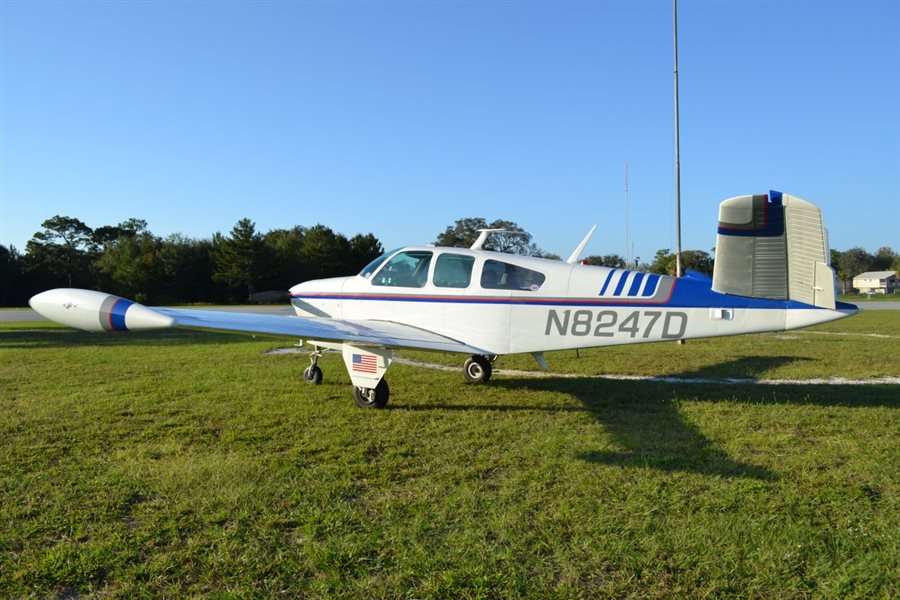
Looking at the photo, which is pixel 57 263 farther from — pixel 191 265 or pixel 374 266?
pixel 374 266

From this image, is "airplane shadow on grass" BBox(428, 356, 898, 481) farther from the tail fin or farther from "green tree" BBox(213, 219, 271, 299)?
"green tree" BBox(213, 219, 271, 299)

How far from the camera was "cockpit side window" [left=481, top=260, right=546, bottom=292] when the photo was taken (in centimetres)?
738

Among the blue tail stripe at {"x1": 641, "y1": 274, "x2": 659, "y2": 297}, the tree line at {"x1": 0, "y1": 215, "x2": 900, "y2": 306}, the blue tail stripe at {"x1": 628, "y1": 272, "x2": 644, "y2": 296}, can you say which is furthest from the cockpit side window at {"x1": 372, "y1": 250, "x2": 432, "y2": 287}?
the tree line at {"x1": 0, "y1": 215, "x2": 900, "y2": 306}

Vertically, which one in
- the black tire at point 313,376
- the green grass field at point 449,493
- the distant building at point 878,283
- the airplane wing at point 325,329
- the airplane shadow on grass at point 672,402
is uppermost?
the distant building at point 878,283

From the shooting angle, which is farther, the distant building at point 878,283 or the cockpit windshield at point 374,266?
the distant building at point 878,283

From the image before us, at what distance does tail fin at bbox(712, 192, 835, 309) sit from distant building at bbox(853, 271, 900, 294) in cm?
9490

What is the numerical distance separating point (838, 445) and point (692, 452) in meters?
1.44

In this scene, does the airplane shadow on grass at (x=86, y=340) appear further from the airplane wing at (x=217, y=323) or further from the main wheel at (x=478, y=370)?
the airplane wing at (x=217, y=323)

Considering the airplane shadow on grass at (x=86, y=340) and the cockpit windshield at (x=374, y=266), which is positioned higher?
the cockpit windshield at (x=374, y=266)

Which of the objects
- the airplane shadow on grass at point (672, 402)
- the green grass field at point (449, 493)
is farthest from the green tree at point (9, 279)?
the airplane shadow on grass at point (672, 402)

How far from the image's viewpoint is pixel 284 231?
2872 inches

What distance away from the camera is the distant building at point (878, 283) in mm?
85688

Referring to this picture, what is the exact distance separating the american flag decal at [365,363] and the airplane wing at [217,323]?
0.29 m

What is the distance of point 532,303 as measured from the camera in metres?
7.33
